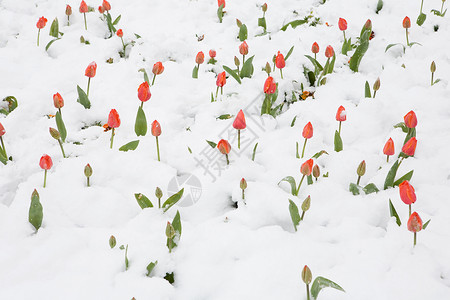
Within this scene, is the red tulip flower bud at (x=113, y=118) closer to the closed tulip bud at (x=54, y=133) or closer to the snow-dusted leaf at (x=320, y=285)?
the closed tulip bud at (x=54, y=133)

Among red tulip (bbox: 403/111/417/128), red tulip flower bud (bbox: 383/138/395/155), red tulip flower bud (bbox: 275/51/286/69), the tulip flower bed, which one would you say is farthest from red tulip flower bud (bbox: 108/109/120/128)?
red tulip (bbox: 403/111/417/128)

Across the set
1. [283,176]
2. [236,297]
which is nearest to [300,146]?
[283,176]

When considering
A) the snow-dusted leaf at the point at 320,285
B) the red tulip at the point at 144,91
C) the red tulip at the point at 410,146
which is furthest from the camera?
the red tulip at the point at 144,91

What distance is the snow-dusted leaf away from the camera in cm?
177

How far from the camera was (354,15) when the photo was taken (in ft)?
14.5

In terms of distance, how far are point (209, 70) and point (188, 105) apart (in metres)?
0.57

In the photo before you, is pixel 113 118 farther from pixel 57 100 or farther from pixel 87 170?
pixel 57 100

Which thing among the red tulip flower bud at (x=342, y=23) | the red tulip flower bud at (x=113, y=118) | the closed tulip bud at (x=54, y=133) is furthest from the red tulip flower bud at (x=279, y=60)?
the closed tulip bud at (x=54, y=133)

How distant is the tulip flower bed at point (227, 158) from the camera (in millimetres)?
1974

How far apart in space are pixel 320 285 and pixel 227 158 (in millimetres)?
1119

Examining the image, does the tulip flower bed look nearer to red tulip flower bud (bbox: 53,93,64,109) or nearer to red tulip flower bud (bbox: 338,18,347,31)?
red tulip flower bud (bbox: 53,93,64,109)

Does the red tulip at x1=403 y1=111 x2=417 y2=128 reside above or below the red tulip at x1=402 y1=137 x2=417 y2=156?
above

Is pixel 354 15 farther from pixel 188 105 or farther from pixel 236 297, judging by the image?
pixel 236 297

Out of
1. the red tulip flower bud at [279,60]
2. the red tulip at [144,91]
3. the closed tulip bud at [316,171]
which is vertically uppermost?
the red tulip flower bud at [279,60]
